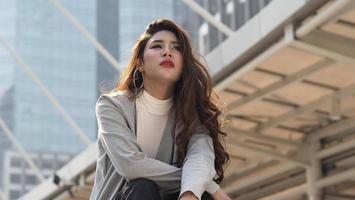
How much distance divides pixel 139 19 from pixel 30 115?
42.3 metres

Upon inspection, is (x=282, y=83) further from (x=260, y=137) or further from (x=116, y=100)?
(x=116, y=100)

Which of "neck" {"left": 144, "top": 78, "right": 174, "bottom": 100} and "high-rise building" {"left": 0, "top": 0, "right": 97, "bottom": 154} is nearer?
"neck" {"left": 144, "top": 78, "right": 174, "bottom": 100}

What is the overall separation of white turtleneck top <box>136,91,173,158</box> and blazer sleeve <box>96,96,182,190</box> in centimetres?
4

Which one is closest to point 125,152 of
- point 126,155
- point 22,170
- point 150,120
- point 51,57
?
Answer: point 126,155

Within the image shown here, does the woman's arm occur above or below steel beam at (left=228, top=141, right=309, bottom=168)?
above

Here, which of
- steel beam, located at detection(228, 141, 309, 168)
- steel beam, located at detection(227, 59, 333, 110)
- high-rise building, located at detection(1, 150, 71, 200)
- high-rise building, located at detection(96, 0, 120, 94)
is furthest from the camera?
high-rise building, located at detection(1, 150, 71, 200)

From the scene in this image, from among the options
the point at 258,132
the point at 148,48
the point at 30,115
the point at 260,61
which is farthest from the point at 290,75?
the point at 30,115

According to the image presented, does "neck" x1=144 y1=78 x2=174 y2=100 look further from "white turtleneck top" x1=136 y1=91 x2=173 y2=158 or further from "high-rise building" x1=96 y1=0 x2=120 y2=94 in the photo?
"high-rise building" x1=96 y1=0 x2=120 y2=94

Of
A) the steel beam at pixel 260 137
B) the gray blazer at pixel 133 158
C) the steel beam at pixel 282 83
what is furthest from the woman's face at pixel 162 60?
the steel beam at pixel 260 137

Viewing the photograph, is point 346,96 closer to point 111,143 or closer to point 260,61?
point 260,61

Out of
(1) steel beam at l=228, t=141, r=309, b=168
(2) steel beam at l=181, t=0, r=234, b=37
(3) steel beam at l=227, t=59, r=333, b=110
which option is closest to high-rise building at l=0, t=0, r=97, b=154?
(1) steel beam at l=228, t=141, r=309, b=168

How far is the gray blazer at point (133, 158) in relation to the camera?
261 centimetres

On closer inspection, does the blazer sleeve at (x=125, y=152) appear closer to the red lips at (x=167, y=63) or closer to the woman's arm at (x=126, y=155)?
the woman's arm at (x=126, y=155)

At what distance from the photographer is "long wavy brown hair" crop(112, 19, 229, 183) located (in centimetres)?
275
